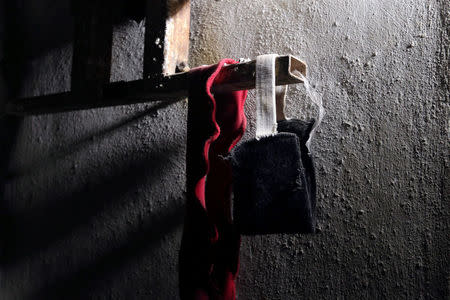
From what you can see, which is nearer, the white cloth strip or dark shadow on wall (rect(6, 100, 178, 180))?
the white cloth strip

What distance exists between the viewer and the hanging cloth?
0.91m

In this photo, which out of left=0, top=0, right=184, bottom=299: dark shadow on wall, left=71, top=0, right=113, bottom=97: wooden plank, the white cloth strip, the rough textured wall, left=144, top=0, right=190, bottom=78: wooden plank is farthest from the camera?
left=0, top=0, right=184, bottom=299: dark shadow on wall

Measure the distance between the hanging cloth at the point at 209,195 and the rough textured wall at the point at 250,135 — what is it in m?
0.20

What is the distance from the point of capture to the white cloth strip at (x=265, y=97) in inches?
33.1

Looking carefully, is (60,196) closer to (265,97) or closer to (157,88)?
(157,88)

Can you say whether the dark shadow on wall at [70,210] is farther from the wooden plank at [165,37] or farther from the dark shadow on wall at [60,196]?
the wooden plank at [165,37]

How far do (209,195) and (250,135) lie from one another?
0.93ft

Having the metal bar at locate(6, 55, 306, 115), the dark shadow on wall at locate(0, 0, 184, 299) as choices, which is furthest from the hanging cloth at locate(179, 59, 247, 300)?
the dark shadow on wall at locate(0, 0, 184, 299)

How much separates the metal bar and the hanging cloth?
0.04m

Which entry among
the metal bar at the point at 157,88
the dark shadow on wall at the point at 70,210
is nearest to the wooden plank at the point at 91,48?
the metal bar at the point at 157,88

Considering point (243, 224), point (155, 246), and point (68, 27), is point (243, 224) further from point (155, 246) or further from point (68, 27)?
point (68, 27)

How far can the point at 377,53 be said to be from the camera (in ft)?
3.34

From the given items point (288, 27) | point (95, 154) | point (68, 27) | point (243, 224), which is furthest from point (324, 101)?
point (68, 27)

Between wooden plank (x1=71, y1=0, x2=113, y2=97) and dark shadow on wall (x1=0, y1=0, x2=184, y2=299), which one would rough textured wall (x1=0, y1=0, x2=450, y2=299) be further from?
wooden plank (x1=71, y1=0, x2=113, y2=97)
